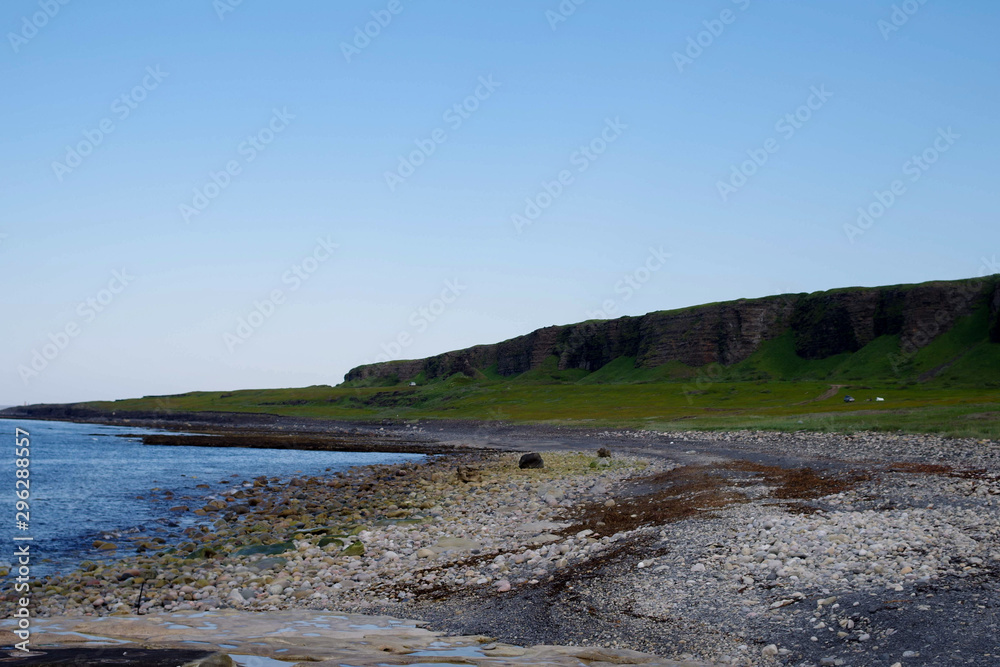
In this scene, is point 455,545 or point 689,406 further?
point 689,406

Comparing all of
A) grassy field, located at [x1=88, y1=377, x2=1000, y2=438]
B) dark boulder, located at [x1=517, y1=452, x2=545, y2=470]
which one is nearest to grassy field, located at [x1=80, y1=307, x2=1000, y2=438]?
grassy field, located at [x1=88, y1=377, x2=1000, y2=438]

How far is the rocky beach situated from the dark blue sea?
1.40m

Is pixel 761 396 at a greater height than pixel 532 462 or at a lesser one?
greater

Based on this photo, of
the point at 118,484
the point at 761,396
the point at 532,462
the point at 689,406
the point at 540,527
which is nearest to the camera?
the point at 540,527

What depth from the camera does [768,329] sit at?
178 meters

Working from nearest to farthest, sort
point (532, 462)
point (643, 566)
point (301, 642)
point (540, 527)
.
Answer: point (301, 642)
point (643, 566)
point (540, 527)
point (532, 462)

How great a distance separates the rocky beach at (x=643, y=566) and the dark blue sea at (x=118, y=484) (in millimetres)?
1404

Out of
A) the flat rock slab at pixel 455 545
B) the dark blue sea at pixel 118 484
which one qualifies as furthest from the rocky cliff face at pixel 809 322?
the flat rock slab at pixel 455 545

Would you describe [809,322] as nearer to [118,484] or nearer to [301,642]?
[118,484]

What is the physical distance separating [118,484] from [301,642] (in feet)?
109

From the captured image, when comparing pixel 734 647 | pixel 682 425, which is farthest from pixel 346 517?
pixel 682 425

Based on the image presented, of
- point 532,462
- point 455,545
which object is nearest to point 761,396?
point 532,462

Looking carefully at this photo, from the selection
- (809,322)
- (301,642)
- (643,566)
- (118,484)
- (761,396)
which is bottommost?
(118,484)

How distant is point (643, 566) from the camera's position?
12.6m
